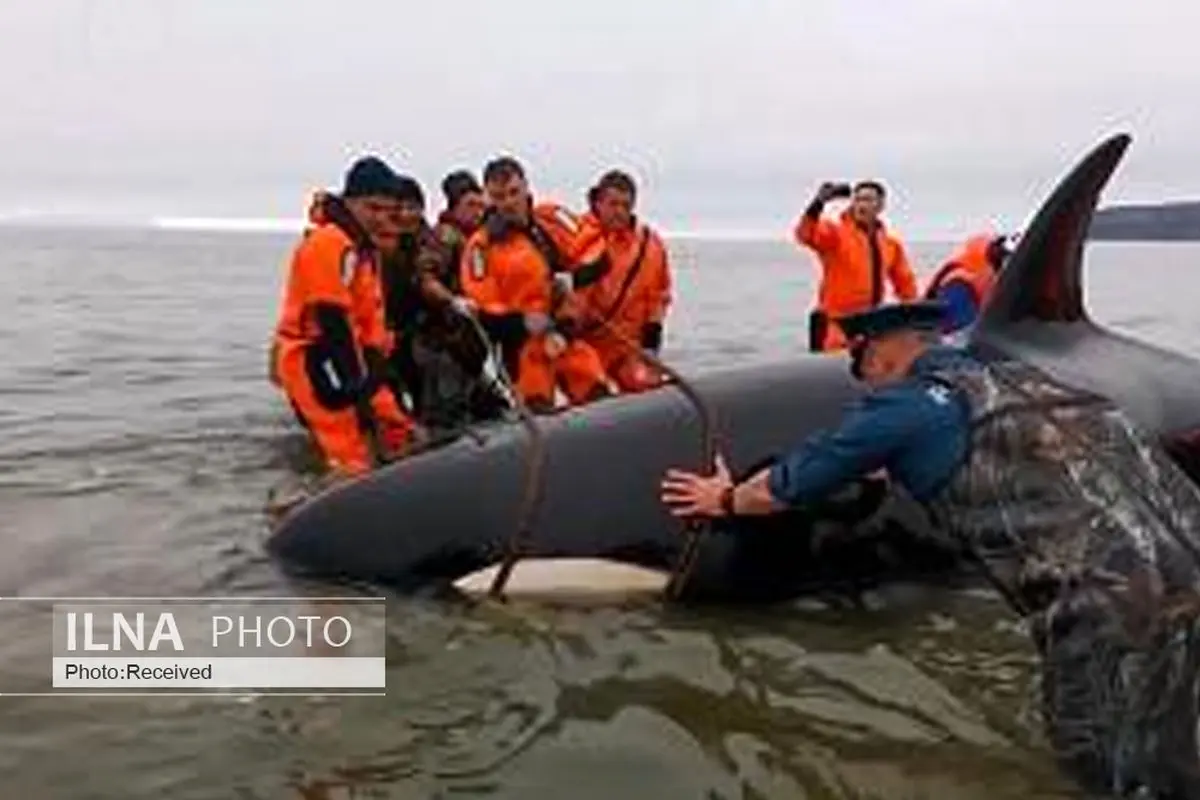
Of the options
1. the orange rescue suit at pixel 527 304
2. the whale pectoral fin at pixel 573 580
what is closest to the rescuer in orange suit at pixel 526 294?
the orange rescue suit at pixel 527 304

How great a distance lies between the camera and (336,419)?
11570 millimetres

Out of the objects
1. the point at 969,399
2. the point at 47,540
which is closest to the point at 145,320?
the point at 47,540

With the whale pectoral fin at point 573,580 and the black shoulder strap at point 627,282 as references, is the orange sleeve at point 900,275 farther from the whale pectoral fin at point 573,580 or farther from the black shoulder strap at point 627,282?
the whale pectoral fin at point 573,580

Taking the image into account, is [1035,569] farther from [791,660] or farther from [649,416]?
[649,416]

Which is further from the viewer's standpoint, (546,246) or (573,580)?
(546,246)

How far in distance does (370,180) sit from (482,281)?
3015 mm

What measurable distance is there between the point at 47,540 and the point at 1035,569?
25.6ft

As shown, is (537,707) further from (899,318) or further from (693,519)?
(899,318)

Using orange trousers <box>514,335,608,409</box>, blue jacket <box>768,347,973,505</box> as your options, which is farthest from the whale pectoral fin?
orange trousers <box>514,335,608,409</box>

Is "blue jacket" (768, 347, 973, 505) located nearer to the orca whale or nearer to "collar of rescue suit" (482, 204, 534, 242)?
the orca whale

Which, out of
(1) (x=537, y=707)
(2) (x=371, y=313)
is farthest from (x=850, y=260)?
(1) (x=537, y=707)

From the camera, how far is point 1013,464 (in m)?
6.54

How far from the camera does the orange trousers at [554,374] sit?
14656 mm

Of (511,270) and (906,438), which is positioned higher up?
(511,270)
